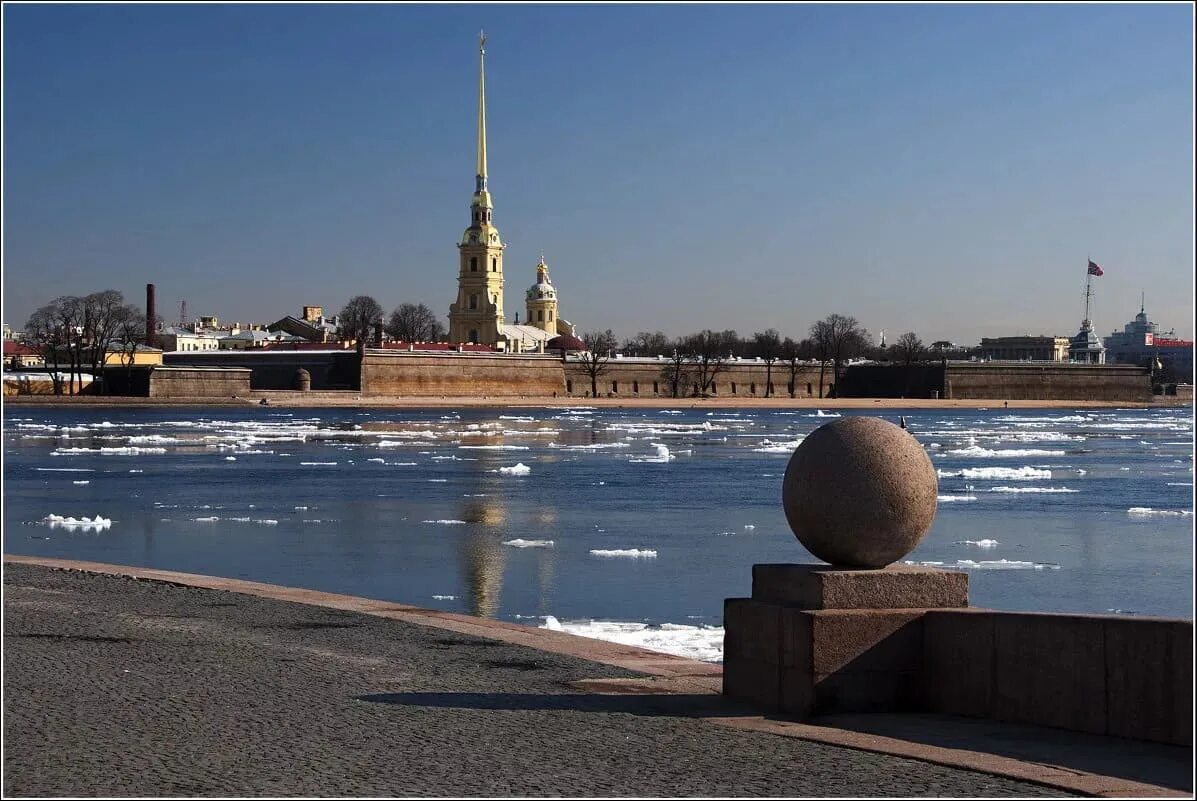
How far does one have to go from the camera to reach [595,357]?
4722 inches

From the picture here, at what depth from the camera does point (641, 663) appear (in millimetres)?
8523

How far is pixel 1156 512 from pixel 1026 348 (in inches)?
6358

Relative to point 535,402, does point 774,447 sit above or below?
above

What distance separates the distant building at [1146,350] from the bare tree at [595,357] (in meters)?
47.2

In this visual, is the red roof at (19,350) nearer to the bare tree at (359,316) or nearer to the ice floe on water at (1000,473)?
the bare tree at (359,316)

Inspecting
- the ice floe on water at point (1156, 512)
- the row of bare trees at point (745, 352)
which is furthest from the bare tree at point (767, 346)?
the ice floe on water at point (1156, 512)

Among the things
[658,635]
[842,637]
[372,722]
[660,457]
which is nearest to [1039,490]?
[660,457]

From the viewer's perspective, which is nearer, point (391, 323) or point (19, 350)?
point (19, 350)

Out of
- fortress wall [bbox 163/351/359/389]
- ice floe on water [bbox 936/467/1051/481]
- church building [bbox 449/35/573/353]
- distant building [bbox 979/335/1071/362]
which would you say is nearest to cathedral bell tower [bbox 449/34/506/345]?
church building [bbox 449/35/573/353]

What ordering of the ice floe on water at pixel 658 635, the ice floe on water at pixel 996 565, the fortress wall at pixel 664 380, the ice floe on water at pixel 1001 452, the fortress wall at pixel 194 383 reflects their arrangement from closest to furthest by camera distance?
1. the ice floe on water at pixel 658 635
2. the ice floe on water at pixel 996 565
3. the ice floe on water at pixel 1001 452
4. the fortress wall at pixel 194 383
5. the fortress wall at pixel 664 380

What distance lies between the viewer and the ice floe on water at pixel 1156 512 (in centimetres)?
2330

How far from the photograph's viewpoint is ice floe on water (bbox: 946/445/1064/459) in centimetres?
4372

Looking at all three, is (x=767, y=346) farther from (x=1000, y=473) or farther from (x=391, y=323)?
(x=1000, y=473)

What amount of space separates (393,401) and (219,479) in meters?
70.8
